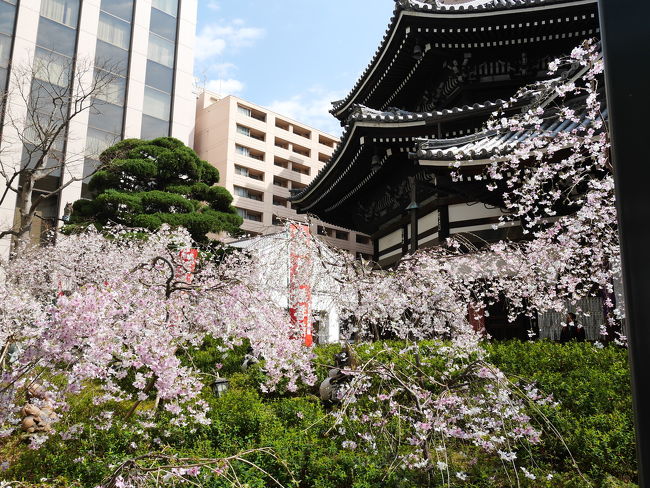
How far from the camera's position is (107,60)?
80.5 ft

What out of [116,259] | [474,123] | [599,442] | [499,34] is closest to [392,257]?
[474,123]

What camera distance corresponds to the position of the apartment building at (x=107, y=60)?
73.8ft

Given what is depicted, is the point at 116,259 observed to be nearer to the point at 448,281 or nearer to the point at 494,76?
the point at 448,281

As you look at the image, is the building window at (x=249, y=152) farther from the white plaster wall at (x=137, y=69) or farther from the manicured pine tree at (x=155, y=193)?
the manicured pine tree at (x=155, y=193)

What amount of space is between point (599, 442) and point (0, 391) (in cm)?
567

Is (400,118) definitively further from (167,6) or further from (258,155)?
(258,155)

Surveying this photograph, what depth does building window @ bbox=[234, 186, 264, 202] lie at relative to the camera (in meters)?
37.9

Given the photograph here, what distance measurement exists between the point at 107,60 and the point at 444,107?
1963 centimetres

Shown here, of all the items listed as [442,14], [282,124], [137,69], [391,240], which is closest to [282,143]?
[282,124]

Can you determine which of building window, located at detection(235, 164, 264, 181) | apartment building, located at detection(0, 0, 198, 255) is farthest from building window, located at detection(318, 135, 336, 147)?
apartment building, located at detection(0, 0, 198, 255)

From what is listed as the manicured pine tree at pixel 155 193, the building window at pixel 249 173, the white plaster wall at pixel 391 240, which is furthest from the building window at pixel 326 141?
the white plaster wall at pixel 391 240

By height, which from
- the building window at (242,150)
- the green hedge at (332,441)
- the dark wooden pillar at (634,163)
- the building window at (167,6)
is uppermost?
the building window at (167,6)

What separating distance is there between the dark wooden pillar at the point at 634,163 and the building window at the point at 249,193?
37986 millimetres

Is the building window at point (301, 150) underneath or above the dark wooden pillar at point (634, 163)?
above
